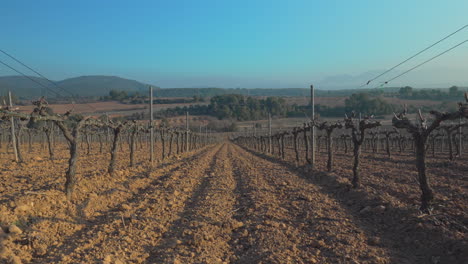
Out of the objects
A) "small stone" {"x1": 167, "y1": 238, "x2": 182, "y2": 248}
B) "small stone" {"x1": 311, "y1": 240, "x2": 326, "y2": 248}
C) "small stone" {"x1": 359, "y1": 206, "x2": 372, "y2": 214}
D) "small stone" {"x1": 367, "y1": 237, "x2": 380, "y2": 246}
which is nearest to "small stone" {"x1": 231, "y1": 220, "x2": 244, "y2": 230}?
"small stone" {"x1": 167, "y1": 238, "x2": 182, "y2": 248}

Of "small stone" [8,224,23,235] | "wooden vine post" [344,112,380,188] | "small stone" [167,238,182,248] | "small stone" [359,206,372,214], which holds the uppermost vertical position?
"wooden vine post" [344,112,380,188]

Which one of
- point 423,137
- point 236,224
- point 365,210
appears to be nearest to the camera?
point 236,224

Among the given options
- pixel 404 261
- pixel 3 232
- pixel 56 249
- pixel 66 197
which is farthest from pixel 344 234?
pixel 66 197

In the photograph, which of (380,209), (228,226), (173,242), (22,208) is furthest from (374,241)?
(22,208)

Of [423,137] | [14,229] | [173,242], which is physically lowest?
[173,242]

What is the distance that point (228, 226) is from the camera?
7270 millimetres

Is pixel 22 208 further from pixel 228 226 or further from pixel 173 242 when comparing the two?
pixel 228 226

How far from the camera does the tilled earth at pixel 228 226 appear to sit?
18.5ft

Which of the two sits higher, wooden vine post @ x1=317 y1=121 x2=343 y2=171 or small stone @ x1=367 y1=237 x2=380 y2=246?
wooden vine post @ x1=317 y1=121 x2=343 y2=171

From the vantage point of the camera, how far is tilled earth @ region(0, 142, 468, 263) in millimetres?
5641

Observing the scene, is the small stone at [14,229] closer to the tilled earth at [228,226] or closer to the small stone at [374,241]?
the tilled earth at [228,226]

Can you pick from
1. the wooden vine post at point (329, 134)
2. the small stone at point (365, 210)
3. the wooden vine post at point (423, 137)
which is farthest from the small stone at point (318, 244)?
the wooden vine post at point (329, 134)

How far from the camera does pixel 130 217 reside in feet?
25.3

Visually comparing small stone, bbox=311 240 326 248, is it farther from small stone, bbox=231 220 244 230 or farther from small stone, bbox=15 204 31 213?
small stone, bbox=15 204 31 213
